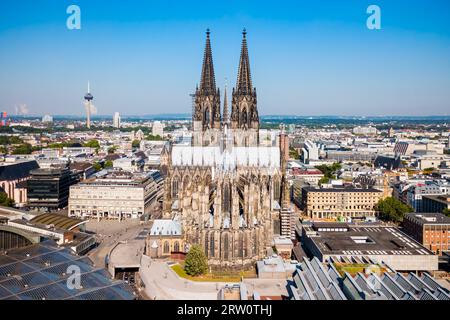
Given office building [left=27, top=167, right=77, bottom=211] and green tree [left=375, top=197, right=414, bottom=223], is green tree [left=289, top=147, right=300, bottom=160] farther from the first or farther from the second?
office building [left=27, top=167, right=77, bottom=211]

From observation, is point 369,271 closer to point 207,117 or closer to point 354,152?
point 207,117

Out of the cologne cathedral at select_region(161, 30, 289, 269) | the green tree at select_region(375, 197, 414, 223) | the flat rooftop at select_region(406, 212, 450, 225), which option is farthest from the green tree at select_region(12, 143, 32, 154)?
the flat rooftop at select_region(406, 212, 450, 225)

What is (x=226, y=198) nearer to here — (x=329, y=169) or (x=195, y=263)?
(x=195, y=263)
